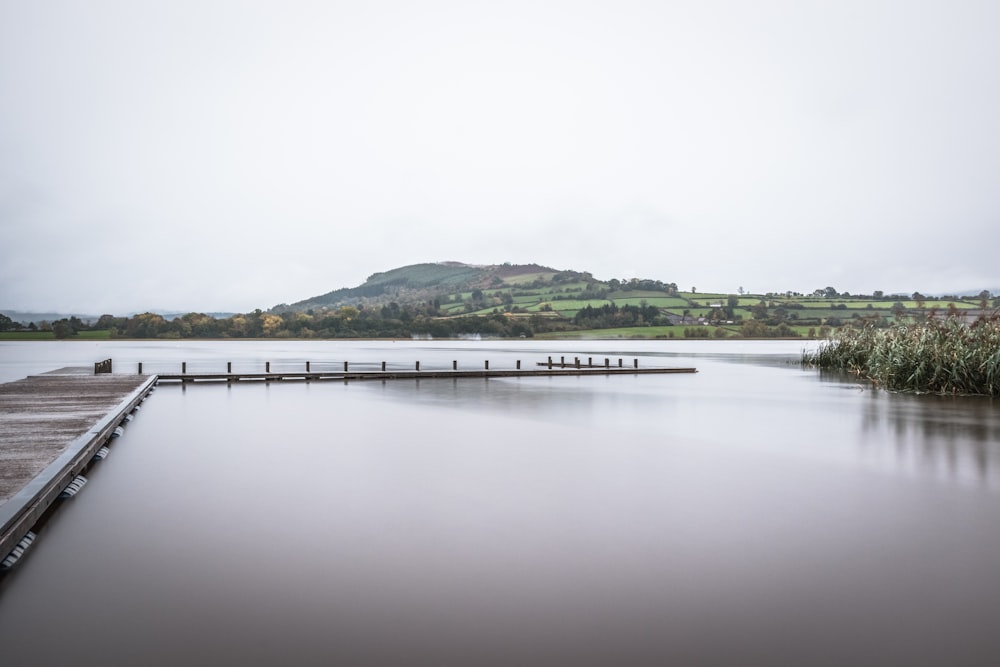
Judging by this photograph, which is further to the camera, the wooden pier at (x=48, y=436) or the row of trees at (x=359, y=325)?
the row of trees at (x=359, y=325)

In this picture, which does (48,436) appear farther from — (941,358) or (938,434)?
(941,358)

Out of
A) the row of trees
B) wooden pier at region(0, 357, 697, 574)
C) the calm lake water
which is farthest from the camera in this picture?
the row of trees

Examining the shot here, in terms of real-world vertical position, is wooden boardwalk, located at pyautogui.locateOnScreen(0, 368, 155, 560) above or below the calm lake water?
above

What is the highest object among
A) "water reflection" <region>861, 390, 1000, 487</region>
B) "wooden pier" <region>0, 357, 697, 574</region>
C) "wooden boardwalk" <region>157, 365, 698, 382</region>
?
"wooden pier" <region>0, 357, 697, 574</region>

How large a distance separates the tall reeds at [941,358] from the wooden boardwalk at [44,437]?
60.6ft

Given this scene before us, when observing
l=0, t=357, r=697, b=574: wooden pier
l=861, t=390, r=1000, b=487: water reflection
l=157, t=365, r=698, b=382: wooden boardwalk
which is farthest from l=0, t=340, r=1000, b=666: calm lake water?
l=157, t=365, r=698, b=382: wooden boardwalk

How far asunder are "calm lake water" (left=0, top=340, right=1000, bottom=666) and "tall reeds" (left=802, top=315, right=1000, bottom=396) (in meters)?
7.20

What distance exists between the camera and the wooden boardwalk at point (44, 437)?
5.98 meters

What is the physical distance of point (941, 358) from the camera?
790 inches

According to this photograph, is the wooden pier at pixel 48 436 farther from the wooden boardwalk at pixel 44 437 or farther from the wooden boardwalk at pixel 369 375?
the wooden boardwalk at pixel 369 375

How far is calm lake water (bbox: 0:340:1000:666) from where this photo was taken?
408cm

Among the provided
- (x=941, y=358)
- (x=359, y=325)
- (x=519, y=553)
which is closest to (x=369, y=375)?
(x=941, y=358)

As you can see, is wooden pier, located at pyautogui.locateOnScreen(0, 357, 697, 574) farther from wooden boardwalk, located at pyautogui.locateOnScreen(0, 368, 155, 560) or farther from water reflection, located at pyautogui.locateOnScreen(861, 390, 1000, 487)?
water reflection, located at pyautogui.locateOnScreen(861, 390, 1000, 487)

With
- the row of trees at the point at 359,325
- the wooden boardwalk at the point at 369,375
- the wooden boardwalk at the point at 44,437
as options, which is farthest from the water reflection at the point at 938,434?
the row of trees at the point at 359,325
